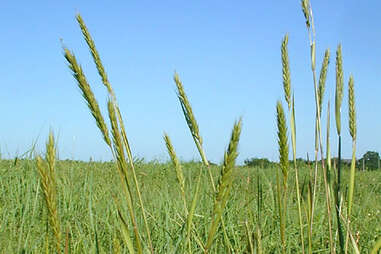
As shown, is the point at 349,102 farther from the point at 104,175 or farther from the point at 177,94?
the point at 104,175

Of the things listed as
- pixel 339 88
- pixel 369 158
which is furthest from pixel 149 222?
pixel 339 88

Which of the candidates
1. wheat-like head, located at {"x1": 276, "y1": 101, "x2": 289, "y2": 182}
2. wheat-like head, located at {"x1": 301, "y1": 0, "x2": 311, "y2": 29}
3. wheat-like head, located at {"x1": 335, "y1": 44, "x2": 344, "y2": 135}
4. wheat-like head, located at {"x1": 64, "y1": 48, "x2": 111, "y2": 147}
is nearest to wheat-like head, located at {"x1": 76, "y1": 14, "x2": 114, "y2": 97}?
wheat-like head, located at {"x1": 64, "y1": 48, "x2": 111, "y2": 147}

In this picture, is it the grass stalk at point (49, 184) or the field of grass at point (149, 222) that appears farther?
the field of grass at point (149, 222)

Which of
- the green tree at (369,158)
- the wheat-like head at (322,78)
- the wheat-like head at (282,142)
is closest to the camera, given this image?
the wheat-like head at (282,142)

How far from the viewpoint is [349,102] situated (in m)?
1.24

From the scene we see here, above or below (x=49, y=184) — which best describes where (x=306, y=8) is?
above

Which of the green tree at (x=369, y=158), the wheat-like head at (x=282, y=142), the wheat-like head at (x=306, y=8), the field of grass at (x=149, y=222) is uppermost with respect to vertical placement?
the wheat-like head at (x=306, y=8)

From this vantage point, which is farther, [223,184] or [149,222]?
[149,222]

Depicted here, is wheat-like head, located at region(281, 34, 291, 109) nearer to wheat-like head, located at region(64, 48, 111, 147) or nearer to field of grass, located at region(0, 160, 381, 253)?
wheat-like head, located at region(64, 48, 111, 147)

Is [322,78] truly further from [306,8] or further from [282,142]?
[282,142]

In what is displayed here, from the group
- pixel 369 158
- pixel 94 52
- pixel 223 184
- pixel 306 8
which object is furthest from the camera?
pixel 369 158

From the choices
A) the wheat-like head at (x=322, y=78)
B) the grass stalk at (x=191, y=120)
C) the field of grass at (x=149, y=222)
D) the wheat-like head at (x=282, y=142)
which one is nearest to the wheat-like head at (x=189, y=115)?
the grass stalk at (x=191, y=120)

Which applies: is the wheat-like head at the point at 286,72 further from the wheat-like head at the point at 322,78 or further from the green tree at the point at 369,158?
the green tree at the point at 369,158

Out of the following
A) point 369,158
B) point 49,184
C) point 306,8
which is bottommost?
point 49,184
